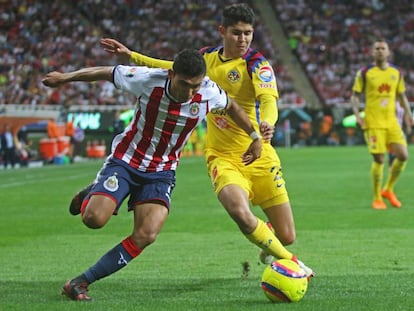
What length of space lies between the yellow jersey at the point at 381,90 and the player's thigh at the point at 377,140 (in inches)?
3.7

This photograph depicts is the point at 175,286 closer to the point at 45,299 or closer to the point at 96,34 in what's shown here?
the point at 45,299

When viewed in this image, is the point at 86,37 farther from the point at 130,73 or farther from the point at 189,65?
the point at 189,65

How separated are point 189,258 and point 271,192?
203 cm

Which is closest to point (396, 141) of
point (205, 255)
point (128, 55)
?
point (205, 255)

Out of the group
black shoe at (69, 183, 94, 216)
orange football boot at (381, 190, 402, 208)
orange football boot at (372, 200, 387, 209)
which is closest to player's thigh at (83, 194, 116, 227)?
black shoe at (69, 183, 94, 216)

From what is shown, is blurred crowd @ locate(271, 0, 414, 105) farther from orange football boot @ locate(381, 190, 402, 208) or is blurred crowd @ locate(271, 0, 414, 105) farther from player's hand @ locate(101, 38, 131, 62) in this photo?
player's hand @ locate(101, 38, 131, 62)

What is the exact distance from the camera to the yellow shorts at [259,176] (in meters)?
8.38

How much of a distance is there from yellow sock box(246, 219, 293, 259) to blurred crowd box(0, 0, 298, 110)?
33.2 m

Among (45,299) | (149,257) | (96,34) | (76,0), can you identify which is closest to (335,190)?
(149,257)

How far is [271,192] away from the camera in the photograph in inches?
332

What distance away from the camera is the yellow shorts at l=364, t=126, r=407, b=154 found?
49.7 ft

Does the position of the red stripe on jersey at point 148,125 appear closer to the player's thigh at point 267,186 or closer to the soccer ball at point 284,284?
the player's thigh at point 267,186

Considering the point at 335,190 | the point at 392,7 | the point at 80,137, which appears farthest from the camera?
the point at 392,7

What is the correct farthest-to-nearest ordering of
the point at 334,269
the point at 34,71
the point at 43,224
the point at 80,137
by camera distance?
the point at 34,71 → the point at 80,137 → the point at 43,224 → the point at 334,269
